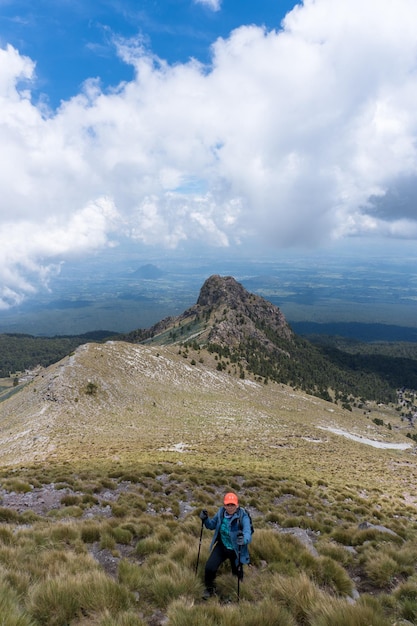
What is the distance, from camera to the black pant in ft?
23.4

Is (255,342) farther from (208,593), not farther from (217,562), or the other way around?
(208,593)

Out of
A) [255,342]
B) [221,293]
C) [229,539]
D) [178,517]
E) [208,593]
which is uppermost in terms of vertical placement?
[221,293]

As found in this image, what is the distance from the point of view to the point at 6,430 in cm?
3959

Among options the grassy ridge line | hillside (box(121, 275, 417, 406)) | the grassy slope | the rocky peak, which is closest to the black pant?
the grassy slope

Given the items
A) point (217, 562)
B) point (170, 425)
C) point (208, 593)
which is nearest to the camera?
point (208, 593)

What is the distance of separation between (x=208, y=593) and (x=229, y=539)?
1.07 m

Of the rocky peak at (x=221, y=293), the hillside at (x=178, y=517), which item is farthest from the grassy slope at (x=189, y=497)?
the rocky peak at (x=221, y=293)

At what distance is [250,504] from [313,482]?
8.74m

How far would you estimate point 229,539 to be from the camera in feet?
24.6

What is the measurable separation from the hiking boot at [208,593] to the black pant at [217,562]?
42 mm

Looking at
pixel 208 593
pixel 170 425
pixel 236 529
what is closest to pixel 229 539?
pixel 236 529

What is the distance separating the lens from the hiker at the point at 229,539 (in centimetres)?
714

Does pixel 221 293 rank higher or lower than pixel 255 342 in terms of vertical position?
higher

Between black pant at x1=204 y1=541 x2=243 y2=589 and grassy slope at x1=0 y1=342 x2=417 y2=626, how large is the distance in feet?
0.99
